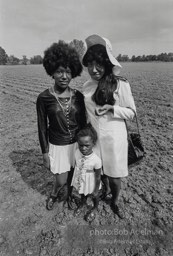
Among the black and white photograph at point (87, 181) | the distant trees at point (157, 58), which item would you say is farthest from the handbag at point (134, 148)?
the distant trees at point (157, 58)

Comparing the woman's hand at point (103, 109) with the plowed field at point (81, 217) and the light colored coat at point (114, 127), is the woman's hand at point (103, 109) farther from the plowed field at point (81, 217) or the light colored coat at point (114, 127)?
the plowed field at point (81, 217)

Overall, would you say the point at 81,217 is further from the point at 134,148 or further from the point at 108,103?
the point at 108,103

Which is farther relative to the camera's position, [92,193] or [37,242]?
[92,193]

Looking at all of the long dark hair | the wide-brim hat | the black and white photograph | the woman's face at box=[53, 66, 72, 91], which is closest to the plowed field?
the black and white photograph

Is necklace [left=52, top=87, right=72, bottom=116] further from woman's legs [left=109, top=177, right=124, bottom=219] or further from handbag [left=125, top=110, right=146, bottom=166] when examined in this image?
woman's legs [left=109, top=177, right=124, bottom=219]

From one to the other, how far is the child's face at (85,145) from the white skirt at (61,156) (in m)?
0.21

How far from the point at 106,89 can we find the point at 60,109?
57 centimetres

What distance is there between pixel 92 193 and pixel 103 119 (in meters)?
1.04

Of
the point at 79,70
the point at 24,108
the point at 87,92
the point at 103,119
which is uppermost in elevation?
the point at 79,70

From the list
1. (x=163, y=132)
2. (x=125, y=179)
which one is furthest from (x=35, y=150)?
(x=163, y=132)

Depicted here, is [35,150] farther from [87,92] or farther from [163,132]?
[163,132]

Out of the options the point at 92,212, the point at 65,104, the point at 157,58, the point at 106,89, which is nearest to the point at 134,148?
the point at 106,89

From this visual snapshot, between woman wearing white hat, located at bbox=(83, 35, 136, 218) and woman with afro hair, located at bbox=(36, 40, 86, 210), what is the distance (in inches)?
6.0

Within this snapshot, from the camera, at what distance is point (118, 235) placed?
2.32m
